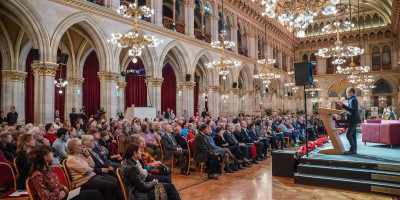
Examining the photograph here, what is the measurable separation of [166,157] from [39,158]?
340 cm

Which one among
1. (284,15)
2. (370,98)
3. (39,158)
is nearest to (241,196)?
(39,158)

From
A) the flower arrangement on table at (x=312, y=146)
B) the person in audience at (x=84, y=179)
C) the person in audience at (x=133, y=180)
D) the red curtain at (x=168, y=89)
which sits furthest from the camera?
the red curtain at (x=168, y=89)

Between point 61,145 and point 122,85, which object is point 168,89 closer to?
point 122,85

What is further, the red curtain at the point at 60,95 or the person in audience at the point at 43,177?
the red curtain at the point at 60,95

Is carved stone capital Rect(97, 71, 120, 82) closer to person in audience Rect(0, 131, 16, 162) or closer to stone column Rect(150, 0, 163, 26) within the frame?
stone column Rect(150, 0, 163, 26)

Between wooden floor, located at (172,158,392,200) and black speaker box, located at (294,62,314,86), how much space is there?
6.47 feet

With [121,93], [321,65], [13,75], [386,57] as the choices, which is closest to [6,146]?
[13,75]

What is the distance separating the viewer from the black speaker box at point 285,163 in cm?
526

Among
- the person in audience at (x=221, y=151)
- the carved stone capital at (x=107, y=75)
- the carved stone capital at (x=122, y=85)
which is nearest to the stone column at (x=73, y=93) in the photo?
the carved stone capital at (x=122, y=85)

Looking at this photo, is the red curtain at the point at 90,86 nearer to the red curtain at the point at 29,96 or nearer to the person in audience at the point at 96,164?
the red curtain at the point at 29,96

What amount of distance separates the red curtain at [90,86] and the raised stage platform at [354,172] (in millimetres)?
12612

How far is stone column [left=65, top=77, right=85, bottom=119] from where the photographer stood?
13648 mm

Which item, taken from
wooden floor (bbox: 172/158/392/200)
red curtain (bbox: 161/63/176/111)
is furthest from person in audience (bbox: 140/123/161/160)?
red curtain (bbox: 161/63/176/111)

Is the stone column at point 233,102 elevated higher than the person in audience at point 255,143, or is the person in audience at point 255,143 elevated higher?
the stone column at point 233,102
